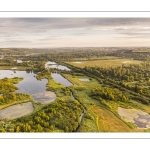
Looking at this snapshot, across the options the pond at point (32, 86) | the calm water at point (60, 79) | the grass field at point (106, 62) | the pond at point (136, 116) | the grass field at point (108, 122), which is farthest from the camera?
the grass field at point (106, 62)

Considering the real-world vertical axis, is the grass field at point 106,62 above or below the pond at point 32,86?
above

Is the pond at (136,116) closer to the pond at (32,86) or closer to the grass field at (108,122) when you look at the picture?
the grass field at (108,122)

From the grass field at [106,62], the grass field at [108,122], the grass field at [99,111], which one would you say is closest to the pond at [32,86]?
the grass field at [99,111]

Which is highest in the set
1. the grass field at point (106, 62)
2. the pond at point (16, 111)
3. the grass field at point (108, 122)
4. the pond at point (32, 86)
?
the grass field at point (106, 62)

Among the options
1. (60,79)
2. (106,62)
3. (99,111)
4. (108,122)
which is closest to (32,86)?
(60,79)

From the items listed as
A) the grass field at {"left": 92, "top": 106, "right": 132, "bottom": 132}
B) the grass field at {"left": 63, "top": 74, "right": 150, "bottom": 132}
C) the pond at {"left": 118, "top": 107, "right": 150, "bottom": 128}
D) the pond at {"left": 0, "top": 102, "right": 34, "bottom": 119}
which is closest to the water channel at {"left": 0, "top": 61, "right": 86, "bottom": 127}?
the pond at {"left": 0, "top": 102, "right": 34, "bottom": 119}
